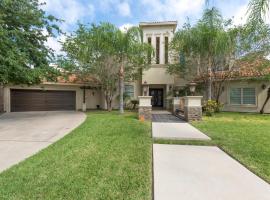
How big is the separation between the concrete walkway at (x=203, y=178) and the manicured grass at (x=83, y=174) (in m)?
0.28

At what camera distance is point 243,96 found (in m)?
17.8

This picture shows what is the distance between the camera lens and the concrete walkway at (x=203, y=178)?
10.3ft

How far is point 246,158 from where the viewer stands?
4934 millimetres

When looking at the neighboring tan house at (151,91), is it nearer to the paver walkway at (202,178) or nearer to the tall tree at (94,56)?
the tall tree at (94,56)

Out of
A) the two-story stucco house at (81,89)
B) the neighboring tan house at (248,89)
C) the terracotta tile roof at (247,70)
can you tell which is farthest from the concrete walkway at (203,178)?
the two-story stucco house at (81,89)

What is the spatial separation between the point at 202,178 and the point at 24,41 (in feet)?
41.8

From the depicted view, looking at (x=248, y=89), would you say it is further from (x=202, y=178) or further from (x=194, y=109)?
(x=202, y=178)

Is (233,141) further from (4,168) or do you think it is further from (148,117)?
(4,168)

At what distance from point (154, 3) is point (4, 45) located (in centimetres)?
970

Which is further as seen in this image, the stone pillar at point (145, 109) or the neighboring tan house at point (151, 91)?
the neighboring tan house at point (151, 91)

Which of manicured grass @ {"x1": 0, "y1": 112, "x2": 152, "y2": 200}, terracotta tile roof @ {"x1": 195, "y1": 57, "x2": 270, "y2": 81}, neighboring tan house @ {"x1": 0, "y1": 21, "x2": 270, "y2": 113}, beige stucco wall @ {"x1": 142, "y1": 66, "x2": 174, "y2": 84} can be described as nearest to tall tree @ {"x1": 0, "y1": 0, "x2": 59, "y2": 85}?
neighboring tan house @ {"x1": 0, "y1": 21, "x2": 270, "y2": 113}

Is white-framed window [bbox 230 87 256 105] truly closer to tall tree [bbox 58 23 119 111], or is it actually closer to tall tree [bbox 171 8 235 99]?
tall tree [bbox 171 8 235 99]

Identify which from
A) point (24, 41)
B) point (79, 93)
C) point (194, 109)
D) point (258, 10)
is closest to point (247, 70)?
point (194, 109)

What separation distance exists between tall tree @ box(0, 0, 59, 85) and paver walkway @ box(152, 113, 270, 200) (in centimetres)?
974
